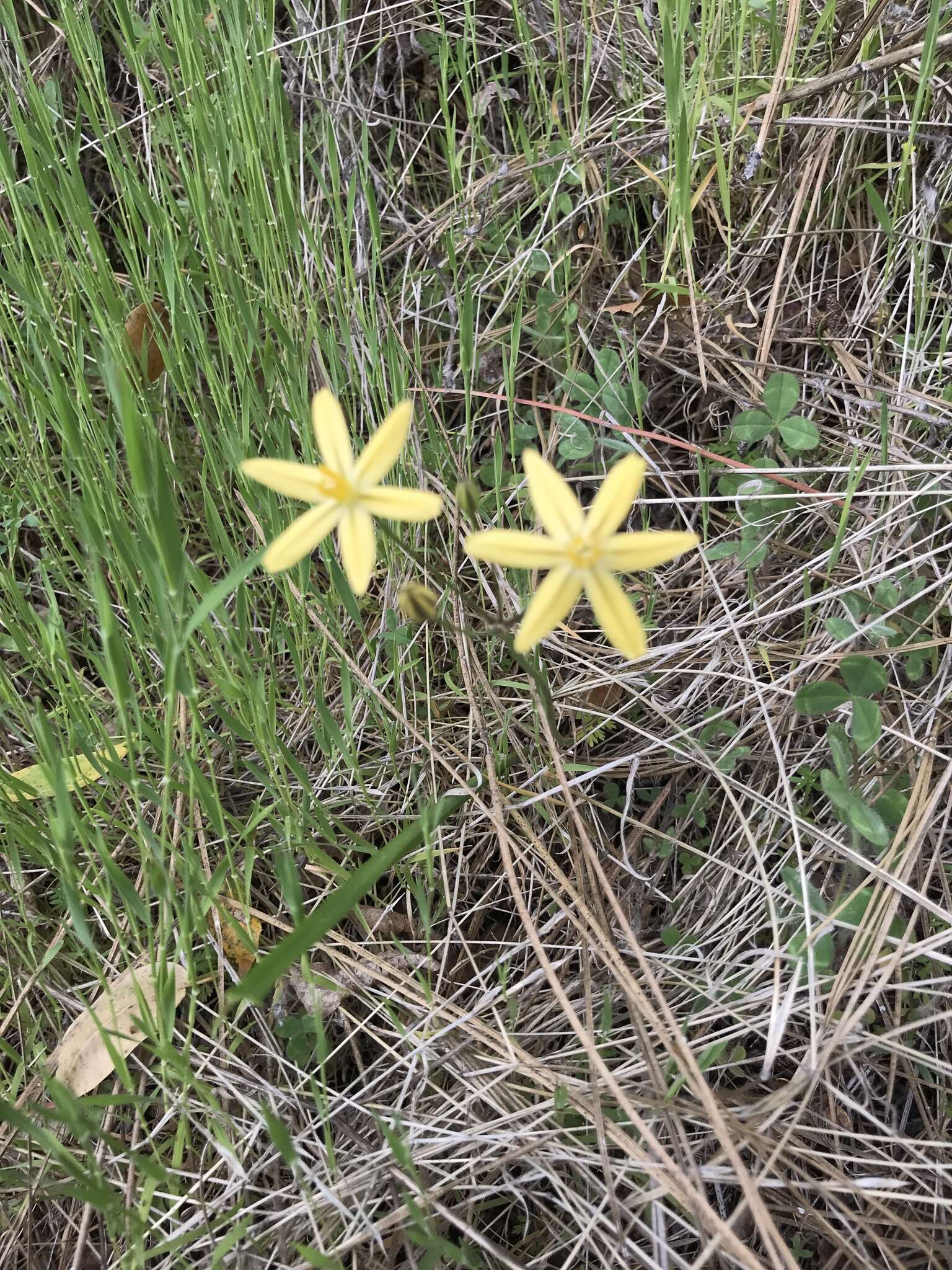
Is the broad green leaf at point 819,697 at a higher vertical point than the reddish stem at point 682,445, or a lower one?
lower

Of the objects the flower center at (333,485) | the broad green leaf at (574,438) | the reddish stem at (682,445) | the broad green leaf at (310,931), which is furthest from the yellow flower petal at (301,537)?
the broad green leaf at (574,438)

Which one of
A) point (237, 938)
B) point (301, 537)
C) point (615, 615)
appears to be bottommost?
point (237, 938)

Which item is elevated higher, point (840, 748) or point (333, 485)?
point (333, 485)

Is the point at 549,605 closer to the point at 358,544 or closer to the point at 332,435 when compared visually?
the point at 358,544

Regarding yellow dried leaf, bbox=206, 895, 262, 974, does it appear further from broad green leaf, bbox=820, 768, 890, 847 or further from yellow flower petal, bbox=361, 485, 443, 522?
broad green leaf, bbox=820, 768, 890, 847

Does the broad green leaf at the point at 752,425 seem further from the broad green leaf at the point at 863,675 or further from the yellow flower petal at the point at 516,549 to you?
the yellow flower petal at the point at 516,549

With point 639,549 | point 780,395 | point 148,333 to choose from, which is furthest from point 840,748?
point 148,333

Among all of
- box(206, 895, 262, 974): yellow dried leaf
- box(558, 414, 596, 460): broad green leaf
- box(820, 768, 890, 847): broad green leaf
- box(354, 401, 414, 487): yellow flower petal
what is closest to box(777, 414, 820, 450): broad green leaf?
box(558, 414, 596, 460): broad green leaf
